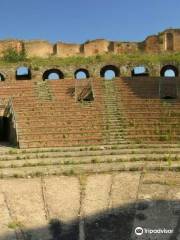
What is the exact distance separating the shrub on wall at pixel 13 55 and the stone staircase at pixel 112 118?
1464cm

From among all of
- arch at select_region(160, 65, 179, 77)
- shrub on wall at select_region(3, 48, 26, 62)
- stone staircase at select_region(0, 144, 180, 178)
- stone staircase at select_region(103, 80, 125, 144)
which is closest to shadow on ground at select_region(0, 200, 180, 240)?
stone staircase at select_region(0, 144, 180, 178)

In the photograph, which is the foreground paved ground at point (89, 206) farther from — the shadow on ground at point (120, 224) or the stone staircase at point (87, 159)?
the stone staircase at point (87, 159)

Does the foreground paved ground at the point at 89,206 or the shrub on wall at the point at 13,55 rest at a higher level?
the shrub on wall at the point at 13,55

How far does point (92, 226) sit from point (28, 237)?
3.91ft

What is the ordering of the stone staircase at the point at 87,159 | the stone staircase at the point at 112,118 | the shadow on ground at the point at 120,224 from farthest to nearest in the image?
1. the stone staircase at the point at 112,118
2. the stone staircase at the point at 87,159
3. the shadow on ground at the point at 120,224

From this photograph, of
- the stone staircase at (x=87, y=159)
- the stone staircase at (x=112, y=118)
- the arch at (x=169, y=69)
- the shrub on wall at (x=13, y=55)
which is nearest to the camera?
the stone staircase at (x=87, y=159)

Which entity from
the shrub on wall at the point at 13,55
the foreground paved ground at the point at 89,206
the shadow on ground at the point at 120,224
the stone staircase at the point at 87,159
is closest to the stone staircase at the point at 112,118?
the stone staircase at the point at 87,159

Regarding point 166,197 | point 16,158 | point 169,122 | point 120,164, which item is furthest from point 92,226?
point 169,122

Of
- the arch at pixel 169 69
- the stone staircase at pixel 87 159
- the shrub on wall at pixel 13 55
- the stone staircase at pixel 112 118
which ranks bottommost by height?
the stone staircase at pixel 87 159

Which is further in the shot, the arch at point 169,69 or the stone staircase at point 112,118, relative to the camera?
the arch at point 169,69

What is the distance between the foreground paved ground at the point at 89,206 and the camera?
26.1 ft

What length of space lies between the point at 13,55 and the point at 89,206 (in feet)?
97.0

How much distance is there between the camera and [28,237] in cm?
776

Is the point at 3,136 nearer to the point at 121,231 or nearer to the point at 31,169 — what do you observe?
the point at 31,169
